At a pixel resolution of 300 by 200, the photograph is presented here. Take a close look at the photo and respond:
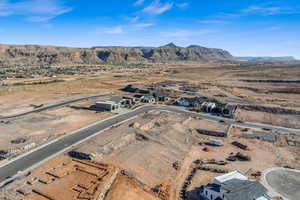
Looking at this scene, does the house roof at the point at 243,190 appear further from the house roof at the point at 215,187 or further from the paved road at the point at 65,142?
the paved road at the point at 65,142

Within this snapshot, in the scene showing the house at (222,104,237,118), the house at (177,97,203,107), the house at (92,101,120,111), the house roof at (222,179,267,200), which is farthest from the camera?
the house at (177,97,203,107)

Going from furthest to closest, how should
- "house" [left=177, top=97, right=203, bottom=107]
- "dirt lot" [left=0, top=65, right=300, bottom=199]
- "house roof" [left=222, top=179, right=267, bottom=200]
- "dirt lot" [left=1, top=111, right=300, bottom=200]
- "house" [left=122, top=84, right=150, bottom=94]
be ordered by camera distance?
1. "house" [left=122, top=84, right=150, bottom=94]
2. "house" [left=177, top=97, right=203, bottom=107]
3. "dirt lot" [left=0, top=65, right=300, bottom=199]
4. "dirt lot" [left=1, top=111, right=300, bottom=200]
5. "house roof" [left=222, top=179, right=267, bottom=200]

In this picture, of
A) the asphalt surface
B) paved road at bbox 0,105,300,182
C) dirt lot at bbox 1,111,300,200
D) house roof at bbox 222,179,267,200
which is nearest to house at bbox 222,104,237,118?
paved road at bbox 0,105,300,182

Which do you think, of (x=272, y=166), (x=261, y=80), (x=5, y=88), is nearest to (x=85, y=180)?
(x=272, y=166)

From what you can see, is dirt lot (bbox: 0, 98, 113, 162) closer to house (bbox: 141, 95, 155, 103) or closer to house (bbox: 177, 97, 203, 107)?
house (bbox: 141, 95, 155, 103)

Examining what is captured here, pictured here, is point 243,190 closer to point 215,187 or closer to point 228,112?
point 215,187

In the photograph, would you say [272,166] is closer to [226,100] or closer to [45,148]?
[45,148]
